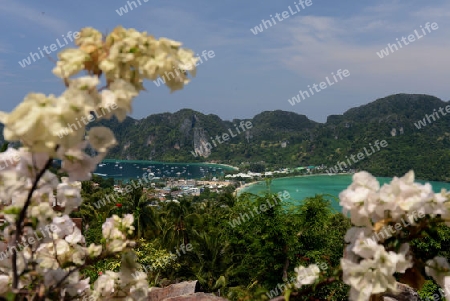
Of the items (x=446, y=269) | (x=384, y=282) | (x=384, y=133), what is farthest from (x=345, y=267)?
(x=384, y=133)

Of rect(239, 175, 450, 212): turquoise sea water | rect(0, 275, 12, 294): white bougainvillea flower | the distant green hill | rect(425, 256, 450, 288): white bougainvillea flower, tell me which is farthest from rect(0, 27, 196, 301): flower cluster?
the distant green hill

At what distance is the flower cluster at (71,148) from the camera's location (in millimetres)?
783

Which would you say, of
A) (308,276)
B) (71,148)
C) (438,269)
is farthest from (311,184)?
(71,148)

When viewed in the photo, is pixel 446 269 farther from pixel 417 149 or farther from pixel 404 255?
pixel 417 149

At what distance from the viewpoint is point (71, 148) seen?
33.5 inches

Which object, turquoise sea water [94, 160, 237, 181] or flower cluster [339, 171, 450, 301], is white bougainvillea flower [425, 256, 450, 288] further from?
turquoise sea water [94, 160, 237, 181]

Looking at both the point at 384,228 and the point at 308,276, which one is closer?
the point at 384,228

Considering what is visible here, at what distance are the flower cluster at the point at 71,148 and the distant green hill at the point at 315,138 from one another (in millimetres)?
100117

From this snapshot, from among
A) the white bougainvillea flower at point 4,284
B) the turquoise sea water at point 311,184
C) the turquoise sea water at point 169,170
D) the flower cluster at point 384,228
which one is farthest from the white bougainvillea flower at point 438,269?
the turquoise sea water at point 169,170

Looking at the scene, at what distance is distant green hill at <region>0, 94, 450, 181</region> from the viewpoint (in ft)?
339

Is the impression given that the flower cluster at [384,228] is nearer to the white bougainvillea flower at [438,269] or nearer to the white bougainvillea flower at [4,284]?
the white bougainvillea flower at [438,269]

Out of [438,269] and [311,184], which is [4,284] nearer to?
[438,269]

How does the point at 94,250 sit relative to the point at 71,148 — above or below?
below

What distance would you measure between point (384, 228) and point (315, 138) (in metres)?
142
